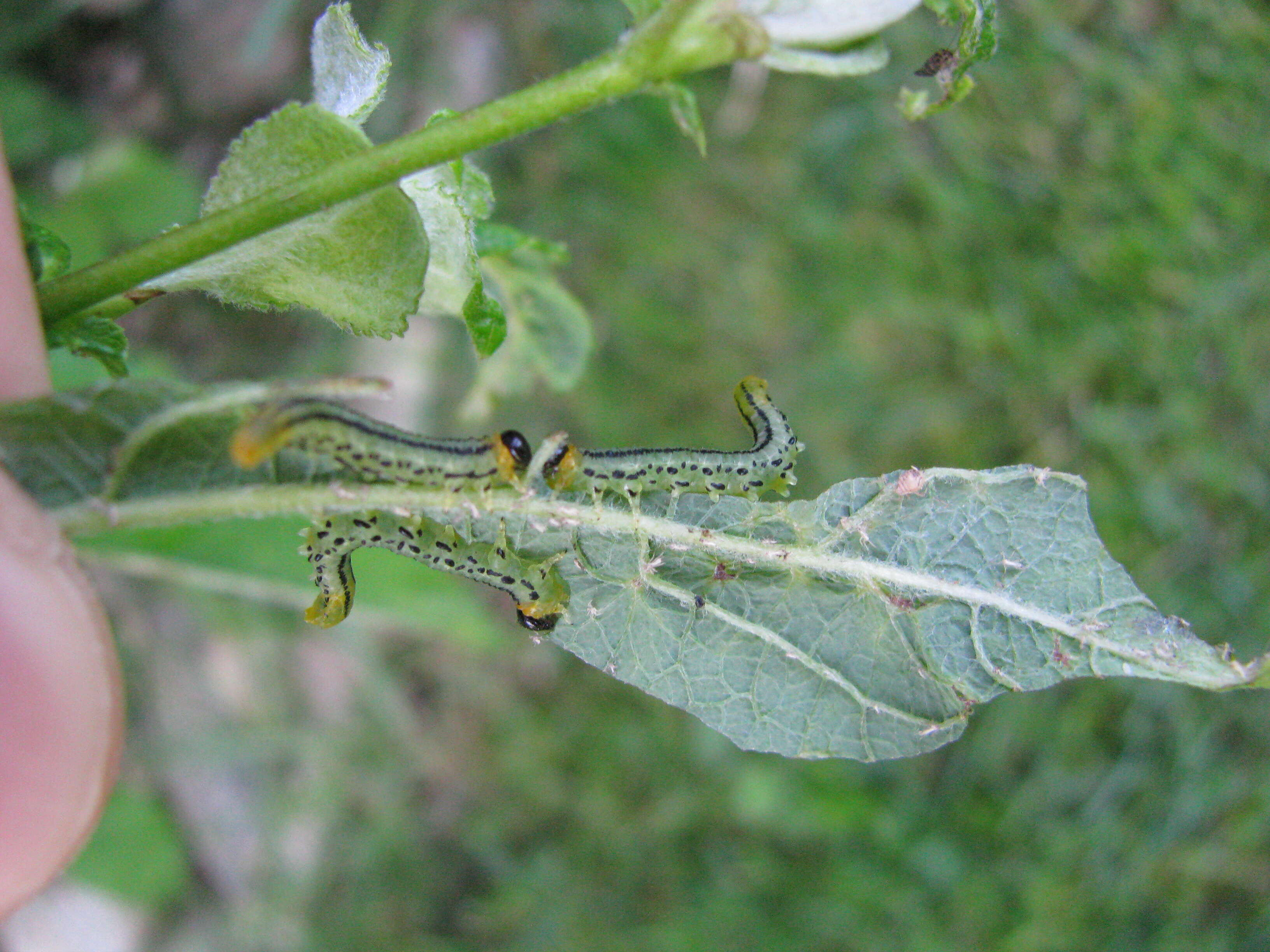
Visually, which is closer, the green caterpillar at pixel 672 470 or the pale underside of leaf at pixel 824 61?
the pale underside of leaf at pixel 824 61

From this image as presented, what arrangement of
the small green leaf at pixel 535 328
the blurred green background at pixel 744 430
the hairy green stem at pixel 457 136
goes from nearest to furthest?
the hairy green stem at pixel 457 136
the small green leaf at pixel 535 328
the blurred green background at pixel 744 430

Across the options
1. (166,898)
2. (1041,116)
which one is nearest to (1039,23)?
(1041,116)

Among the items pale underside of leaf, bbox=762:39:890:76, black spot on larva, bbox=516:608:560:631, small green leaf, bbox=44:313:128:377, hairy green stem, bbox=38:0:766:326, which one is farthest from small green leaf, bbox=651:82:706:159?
small green leaf, bbox=44:313:128:377

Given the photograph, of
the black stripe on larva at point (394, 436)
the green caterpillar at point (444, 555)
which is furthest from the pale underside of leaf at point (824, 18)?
the green caterpillar at point (444, 555)

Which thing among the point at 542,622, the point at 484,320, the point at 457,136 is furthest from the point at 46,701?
the point at 457,136

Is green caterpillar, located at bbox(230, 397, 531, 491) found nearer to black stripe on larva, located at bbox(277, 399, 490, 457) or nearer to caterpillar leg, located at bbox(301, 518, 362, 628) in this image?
black stripe on larva, located at bbox(277, 399, 490, 457)

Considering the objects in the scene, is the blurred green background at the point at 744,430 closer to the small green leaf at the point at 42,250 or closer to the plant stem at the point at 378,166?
the small green leaf at the point at 42,250
